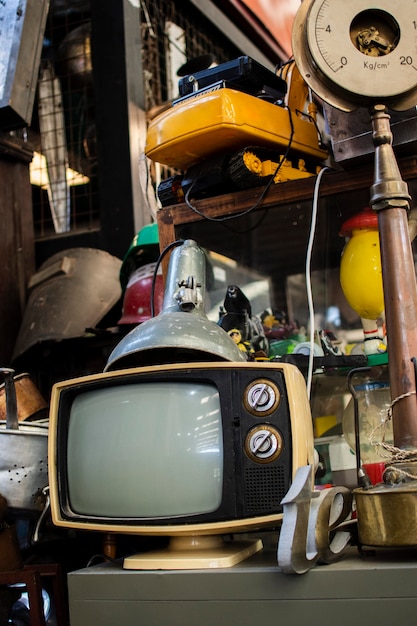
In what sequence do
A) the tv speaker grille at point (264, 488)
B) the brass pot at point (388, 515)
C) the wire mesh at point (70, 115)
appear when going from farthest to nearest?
1. the wire mesh at point (70, 115)
2. the tv speaker grille at point (264, 488)
3. the brass pot at point (388, 515)

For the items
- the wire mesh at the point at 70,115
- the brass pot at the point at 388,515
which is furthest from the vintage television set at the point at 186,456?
the wire mesh at the point at 70,115

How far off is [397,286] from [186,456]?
423mm

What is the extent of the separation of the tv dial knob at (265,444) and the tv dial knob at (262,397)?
0.02m

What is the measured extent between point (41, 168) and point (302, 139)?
221 cm

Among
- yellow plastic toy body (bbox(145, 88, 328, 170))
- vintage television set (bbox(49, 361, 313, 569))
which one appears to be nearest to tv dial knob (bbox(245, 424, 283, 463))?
vintage television set (bbox(49, 361, 313, 569))

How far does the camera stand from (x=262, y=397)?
1092mm

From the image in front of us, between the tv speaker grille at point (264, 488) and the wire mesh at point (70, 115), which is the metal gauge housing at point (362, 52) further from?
the wire mesh at point (70, 115)

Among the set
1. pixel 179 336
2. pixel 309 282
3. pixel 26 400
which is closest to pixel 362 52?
pixel 309 282

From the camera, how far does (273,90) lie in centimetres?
164

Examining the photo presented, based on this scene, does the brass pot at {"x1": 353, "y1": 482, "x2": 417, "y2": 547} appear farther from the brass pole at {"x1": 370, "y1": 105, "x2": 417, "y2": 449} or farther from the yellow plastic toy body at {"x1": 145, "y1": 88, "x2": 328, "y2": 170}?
the yellow plastic toy body at {"x1": 145, "y1": 88, "x2": 328, "y2": 170}

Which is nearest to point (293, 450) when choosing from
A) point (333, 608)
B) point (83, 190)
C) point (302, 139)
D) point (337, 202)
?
point (333, 608)

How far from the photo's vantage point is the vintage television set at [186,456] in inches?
42.6

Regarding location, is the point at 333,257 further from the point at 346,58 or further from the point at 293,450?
the point at 293,450

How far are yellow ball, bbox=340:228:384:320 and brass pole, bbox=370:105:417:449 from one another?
0.37 metres
